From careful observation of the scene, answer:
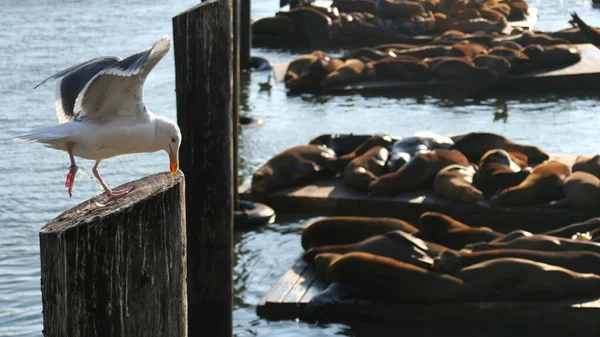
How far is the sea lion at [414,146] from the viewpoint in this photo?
10430mm

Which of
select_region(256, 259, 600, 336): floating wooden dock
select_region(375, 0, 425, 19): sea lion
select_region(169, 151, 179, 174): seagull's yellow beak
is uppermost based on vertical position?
select_region(169, 151, 179, 174): seagull's yellow beak

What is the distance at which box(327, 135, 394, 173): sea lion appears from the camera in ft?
34.9

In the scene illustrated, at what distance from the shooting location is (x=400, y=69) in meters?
17.4

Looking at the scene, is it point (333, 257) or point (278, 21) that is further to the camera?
point (278, 21)

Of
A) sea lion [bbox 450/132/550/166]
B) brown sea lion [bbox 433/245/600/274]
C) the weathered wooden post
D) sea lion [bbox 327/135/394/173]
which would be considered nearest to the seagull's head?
the weathered wooden post

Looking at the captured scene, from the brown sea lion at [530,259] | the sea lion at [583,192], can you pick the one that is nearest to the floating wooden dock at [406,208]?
the sea lion at [583,192]

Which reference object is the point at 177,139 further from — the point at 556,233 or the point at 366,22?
the point at 366,22

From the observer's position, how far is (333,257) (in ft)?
24.3

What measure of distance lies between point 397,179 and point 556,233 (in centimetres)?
219

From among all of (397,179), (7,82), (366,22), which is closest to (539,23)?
(366,22)

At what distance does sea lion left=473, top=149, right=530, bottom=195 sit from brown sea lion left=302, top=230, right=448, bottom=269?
2391 mm

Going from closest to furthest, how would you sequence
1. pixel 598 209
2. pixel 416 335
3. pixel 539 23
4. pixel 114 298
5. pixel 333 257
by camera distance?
pixel 114 298, pixel 416 335, pixel 333 257, pixel 598 209, pixel 539 23

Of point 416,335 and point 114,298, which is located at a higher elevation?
point 114,298

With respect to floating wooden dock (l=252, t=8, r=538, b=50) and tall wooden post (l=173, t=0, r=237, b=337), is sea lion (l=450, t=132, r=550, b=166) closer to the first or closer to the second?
tall wooden post (l=173, t=0, r=237, b=337)
